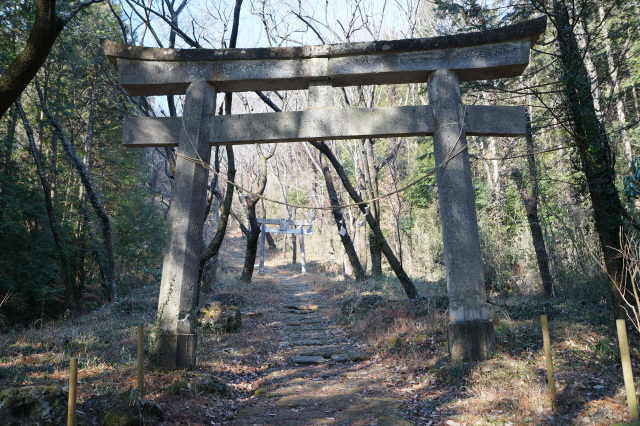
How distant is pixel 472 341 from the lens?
518 centimetres

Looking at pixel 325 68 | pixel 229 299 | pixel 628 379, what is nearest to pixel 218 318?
pixel 229 299

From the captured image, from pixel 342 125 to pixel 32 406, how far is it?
14.8 feet

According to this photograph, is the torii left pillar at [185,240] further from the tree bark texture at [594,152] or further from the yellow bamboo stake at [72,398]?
the tree bark texture at [594,152]

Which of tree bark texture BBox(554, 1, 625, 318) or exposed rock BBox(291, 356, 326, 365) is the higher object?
tree bark texture BBox(554, 1, 625, 318)

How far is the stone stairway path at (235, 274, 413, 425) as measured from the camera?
14.4 ft

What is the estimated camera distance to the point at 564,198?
1339 cm

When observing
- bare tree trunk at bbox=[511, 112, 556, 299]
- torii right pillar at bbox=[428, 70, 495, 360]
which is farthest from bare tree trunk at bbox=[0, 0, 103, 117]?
bare tree trunk at bbox=[511, 112, 556, 299]

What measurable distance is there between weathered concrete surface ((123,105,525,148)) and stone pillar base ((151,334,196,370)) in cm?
276

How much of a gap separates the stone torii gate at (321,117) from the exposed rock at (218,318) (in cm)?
330

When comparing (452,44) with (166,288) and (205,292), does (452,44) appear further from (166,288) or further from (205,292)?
(205,292)

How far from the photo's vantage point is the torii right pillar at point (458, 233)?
5.21 meters

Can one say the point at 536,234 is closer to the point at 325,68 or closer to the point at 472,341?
the point at 472,341

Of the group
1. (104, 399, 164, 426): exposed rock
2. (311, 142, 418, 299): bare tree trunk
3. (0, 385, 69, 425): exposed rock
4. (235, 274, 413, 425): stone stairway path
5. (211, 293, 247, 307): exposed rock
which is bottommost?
(235, 274, 413, 425): stone stairway path

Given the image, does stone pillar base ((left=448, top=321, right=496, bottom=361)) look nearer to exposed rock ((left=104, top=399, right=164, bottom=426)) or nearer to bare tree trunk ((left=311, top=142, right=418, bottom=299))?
exposed rock ((left=104, top=399, right=164, bottom=426))
